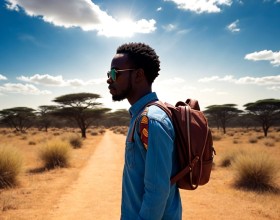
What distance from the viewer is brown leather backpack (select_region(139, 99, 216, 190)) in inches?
68.2

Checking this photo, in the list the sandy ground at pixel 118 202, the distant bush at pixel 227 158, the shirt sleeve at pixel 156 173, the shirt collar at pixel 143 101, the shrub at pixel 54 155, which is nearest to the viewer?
the shirt sleeve at pixel 156 173

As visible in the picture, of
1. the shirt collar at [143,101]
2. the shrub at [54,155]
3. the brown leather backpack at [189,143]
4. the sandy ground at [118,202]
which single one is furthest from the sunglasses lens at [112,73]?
the shrub at [54,155]

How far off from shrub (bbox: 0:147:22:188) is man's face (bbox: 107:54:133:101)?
7.67 metres

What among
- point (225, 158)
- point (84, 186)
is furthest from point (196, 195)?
point (225, 158)

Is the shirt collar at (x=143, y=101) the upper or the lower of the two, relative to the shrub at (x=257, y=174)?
upper

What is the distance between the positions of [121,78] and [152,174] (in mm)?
788

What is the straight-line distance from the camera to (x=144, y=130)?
166cm

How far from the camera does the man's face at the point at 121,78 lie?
2021mm

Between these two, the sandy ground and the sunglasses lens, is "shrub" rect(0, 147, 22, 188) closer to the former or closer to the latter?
the sandy ground

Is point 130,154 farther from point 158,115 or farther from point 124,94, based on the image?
point 124,94

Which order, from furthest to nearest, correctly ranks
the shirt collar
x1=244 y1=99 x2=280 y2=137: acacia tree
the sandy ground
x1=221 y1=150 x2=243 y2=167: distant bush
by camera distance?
1. x1=244 y1=99 x2=280 y2=137: acacia tree
2. x1=221 y1=150 x2=243 y2=167: distant bush
3. the sandy ground
4. the shirt collar

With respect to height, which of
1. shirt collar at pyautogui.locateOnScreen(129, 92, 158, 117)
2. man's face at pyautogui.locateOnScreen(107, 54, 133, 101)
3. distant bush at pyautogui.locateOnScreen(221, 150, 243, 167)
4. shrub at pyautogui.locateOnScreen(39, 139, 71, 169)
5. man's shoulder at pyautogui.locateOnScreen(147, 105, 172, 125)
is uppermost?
man's face at pyautogui.locateOnScreen(107, 54, 133, 101)

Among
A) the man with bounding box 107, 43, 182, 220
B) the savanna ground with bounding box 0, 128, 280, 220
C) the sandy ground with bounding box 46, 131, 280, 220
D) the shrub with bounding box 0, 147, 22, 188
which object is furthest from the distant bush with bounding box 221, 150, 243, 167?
the man with bounding box 107, 43, 182, 220

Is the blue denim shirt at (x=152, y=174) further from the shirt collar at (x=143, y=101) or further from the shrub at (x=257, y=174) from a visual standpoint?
the shrub at (x=257, y=174)
